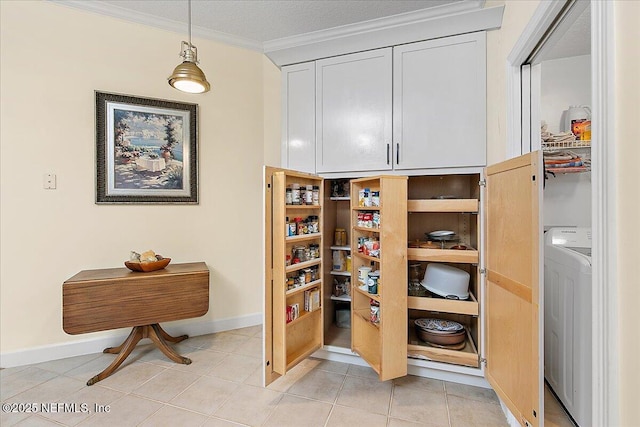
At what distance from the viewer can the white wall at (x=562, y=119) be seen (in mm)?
2070

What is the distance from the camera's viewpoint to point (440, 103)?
1.95 metres

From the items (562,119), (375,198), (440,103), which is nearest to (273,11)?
(440,103)

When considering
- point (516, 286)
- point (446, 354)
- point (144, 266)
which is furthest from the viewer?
point (144, 266)

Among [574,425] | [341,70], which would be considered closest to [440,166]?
[341,70]

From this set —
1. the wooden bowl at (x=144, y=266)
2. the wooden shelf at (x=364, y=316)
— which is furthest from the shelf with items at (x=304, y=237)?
the wooden bowl at (x=144, y=266)

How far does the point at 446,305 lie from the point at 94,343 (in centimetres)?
276

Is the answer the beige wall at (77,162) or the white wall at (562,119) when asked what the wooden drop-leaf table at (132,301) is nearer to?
the beige wall at (77,162)

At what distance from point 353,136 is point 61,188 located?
7.54 feet

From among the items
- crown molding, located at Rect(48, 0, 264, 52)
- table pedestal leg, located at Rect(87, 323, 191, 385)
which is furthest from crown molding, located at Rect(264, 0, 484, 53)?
table pedestal leg, located at Rect(87, 323, 191, 385)

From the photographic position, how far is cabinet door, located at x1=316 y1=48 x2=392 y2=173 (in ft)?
6.82

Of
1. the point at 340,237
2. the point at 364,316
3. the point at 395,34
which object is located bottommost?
the point at 364,316

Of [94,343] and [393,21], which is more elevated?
[393,21]

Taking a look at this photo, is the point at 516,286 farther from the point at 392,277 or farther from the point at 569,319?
the point at 392,277

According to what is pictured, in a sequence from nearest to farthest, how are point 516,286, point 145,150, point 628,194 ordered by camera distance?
1. point 628,194
2. point 516,286
3. point 145,150
